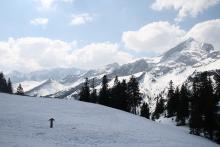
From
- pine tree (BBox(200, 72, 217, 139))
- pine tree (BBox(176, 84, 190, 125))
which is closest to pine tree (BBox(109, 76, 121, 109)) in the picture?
pine tree (BBox(176, 84, 190, 125))

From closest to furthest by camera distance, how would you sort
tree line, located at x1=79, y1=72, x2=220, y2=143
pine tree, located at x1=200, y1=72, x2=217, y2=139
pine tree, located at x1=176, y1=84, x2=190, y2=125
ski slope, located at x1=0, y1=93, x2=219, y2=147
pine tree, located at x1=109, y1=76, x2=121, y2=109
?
ski slope, located at x1=0, y1=93, x2=219, y2=147 < pine tree, located at x1=200, y1=72, x2=217, y2=139 < tree line, located at x1=79, y1=72, x2=220, y2=143 < pine tree, located at x1=176, y1=84, x2=190, y2=125 < pine tree, located at x1=109, y1=76, x2=121, y2=109

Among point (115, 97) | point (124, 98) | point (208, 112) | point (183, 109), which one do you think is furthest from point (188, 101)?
point (208, 112)

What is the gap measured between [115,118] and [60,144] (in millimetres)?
20110

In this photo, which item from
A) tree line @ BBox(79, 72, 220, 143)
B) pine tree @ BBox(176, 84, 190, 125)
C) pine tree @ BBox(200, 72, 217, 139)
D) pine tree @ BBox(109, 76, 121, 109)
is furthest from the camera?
pine tree @ BBox(109, 76, 121, 109)

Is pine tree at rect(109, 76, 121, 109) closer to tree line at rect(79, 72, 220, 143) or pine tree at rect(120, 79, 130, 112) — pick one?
tree line at rect(79, 72, 220, 143)

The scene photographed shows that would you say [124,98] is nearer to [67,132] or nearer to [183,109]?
[183,109]

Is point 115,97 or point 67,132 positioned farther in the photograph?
point 115,97

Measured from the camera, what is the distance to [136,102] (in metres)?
84.7

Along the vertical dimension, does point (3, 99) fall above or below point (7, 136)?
above

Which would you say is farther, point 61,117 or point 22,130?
point 61,117

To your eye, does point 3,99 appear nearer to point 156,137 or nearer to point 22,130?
point 22,130

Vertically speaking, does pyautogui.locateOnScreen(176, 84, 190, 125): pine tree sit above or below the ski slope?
above

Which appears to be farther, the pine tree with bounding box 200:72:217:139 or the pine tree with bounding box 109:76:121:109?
the pine tree with bounding box 109:76:121:109

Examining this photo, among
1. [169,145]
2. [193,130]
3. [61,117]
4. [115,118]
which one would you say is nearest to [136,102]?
[193,130]
